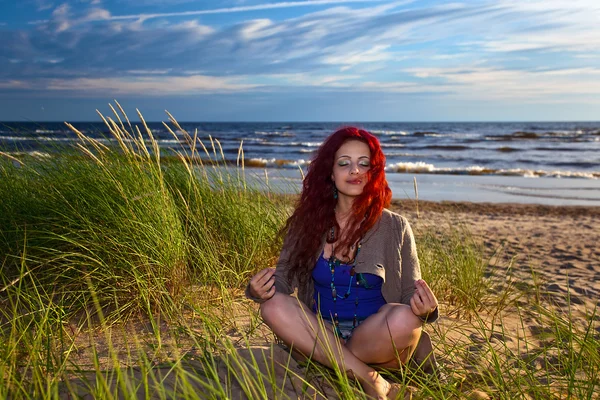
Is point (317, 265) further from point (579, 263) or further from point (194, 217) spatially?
point (579, 263)

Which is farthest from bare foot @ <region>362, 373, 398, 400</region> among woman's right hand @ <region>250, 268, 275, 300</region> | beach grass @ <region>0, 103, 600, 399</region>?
woman's right hand @ <region>250, 268, 275, 300</region>

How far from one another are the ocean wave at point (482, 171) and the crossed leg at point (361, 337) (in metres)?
16.1

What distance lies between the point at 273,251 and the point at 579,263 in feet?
12.6

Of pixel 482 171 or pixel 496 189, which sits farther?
pixel 482 171

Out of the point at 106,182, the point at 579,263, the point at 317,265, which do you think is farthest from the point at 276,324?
the point at 579,263

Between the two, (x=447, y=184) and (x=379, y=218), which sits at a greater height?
(x=379, y=218)

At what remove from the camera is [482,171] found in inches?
722

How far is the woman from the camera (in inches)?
103

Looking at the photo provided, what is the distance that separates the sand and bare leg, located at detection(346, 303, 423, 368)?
0.15m

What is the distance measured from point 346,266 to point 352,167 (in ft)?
1.69

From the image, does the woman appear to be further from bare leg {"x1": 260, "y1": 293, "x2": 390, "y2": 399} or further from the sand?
the sand

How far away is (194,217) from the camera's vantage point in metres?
3.78

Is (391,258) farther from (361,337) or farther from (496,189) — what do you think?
(496,189)

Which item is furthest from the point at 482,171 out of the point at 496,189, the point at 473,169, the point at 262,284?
the point at 262,284
